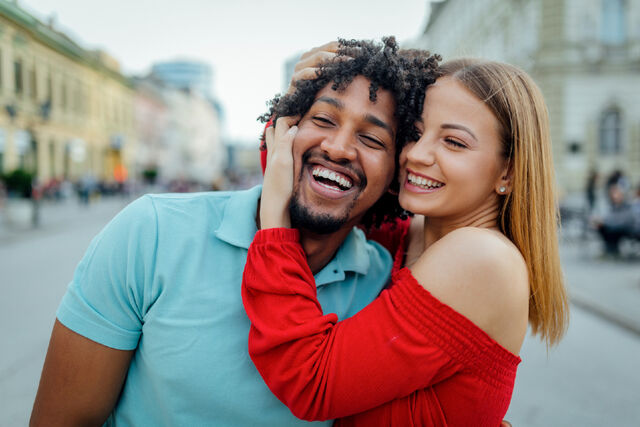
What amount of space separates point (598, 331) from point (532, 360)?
1.60 metres

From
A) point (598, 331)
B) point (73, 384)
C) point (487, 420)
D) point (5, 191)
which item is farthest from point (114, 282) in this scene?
point (5, 191)

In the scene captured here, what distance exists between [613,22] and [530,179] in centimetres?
2604

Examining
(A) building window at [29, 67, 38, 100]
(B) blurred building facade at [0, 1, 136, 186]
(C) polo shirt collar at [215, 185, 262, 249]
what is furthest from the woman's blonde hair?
(A) building window at [29, 67, 38, 100]

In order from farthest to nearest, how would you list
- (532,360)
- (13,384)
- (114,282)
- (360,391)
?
(532,360)
(13,384)
(114,282)
(360,391)

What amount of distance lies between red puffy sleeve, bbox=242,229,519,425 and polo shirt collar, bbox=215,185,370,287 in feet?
0.65

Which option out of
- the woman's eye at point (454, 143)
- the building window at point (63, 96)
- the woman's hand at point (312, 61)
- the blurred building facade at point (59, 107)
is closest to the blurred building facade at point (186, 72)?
the blurred building facade at point (59, 107)

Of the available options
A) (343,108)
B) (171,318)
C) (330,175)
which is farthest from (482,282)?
(171,318)

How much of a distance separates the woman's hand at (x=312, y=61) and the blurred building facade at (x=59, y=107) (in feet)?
9.45

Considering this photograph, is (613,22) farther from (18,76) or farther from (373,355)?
(373,355)

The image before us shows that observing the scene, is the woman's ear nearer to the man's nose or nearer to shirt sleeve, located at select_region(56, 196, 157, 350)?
the man's nose

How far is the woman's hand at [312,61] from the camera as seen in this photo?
2.07 m

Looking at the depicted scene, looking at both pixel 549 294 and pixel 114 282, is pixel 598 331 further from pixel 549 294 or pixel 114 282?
pixel 114 282

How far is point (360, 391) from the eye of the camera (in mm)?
1500

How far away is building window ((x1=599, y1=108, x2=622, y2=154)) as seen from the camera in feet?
76.4
